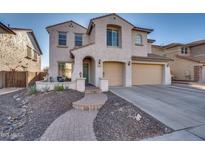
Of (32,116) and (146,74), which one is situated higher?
(146,74)

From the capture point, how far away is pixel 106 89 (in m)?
10.4

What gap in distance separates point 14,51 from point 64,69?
241 inches

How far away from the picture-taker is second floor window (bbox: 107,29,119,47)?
12.4 meters

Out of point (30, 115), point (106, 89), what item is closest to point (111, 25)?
point (106, 89)

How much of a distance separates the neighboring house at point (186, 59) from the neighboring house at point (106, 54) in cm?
557

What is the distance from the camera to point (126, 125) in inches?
181

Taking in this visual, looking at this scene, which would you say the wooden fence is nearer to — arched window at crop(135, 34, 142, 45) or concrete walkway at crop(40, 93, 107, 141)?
concrete walkway at crop(40, 93, 107, 141)

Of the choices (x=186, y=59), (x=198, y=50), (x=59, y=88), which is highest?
(x=198, y=50)

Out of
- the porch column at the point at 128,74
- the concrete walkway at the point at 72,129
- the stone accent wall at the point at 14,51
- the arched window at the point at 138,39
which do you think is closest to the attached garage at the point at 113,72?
the porch column at the point at 128,74

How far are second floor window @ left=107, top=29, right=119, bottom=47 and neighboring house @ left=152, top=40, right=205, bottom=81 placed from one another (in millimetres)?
11528

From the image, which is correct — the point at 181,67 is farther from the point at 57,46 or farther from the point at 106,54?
the point at 57,46

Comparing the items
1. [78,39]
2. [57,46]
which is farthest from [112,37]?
[57,46]

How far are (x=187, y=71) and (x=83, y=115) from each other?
59.0ft
